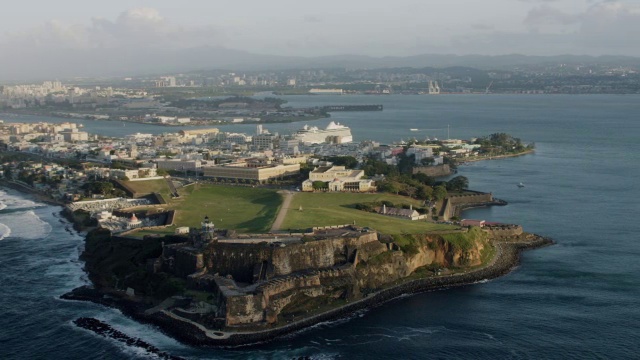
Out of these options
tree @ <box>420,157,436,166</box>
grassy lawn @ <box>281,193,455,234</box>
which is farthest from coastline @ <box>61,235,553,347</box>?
Answer: tree @ <box>420,157,436,166</box>

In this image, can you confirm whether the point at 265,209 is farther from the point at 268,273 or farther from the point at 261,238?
the point at 268,273

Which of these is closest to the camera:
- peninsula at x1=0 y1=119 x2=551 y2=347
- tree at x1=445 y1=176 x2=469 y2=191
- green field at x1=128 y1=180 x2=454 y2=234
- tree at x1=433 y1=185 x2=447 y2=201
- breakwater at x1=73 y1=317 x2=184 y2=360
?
breakwater at x1=73 y1=317 x2=184 y2=360

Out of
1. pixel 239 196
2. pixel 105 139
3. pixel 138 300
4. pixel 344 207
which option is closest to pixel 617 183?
pixel 344 207

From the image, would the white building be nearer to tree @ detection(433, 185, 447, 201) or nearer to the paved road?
the paved road

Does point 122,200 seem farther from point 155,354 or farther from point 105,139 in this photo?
point 105,139

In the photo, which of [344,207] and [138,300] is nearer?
[138,300]

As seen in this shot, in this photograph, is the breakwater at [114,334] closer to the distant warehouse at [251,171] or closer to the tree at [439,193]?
the tree at [439,193]
